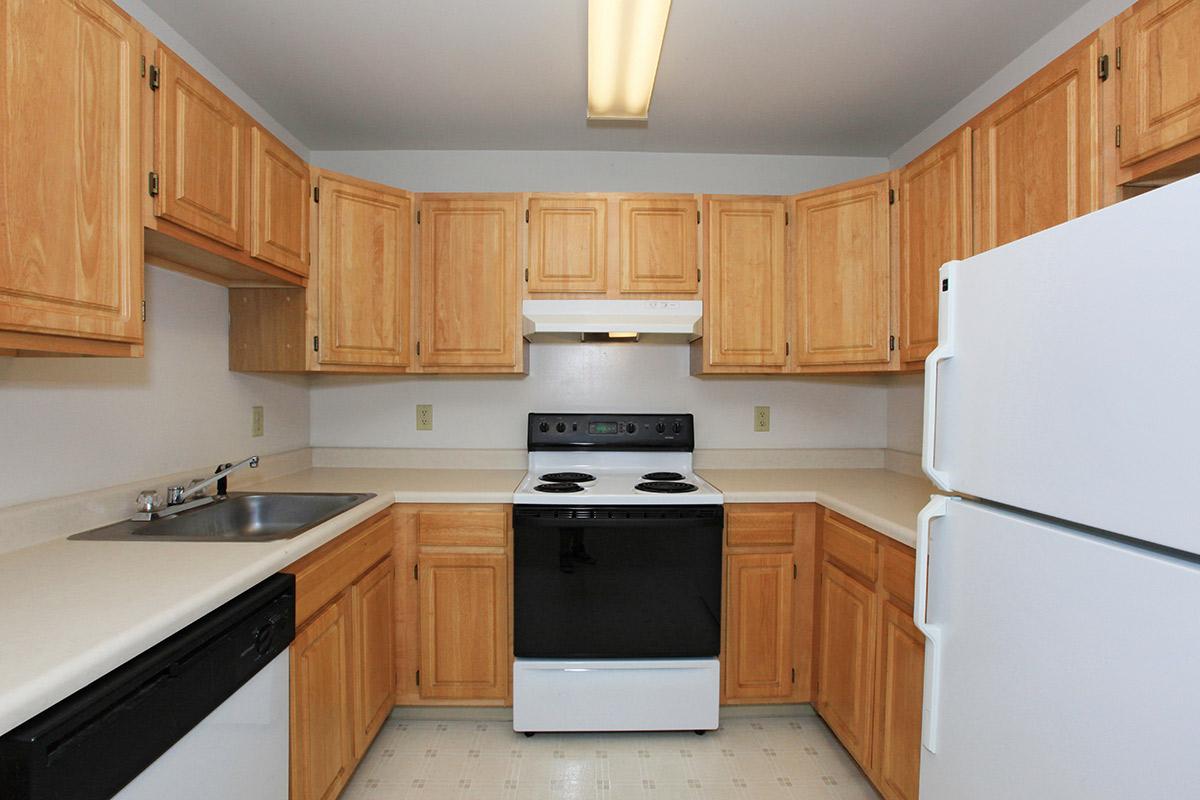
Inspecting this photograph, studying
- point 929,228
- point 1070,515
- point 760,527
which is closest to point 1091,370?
point 1070,515

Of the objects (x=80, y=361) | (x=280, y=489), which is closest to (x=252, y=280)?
(x=80, y=361)

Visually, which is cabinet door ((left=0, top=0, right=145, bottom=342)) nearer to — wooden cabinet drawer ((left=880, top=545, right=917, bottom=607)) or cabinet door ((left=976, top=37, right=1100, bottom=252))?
wooden cabinet drawer ((left=880, top=545, right=917, bottom=607))

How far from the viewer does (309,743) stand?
1400mm

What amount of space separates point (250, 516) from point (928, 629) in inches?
81.4

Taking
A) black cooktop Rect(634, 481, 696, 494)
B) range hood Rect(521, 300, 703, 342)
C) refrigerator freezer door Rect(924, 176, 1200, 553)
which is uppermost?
range hood Rect(521, 300, 703, 342)

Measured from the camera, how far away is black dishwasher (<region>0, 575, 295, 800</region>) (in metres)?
0.69

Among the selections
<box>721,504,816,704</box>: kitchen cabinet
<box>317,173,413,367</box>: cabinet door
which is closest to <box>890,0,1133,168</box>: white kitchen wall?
<box>721,504,816,704</box>: kitchen cabinet

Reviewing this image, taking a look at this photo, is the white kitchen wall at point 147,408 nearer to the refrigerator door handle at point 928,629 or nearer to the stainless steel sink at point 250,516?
the stainless steel sink at point 250,516

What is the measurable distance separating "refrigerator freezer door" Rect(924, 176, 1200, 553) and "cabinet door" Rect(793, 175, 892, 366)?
3.63 ft

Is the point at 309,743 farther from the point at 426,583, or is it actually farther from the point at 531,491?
the point at 531,491

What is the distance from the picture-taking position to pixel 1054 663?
0.81m

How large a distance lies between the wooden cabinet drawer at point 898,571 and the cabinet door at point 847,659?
0.13m

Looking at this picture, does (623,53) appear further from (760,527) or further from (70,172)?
(760,527)

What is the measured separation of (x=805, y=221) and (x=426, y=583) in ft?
7.04
